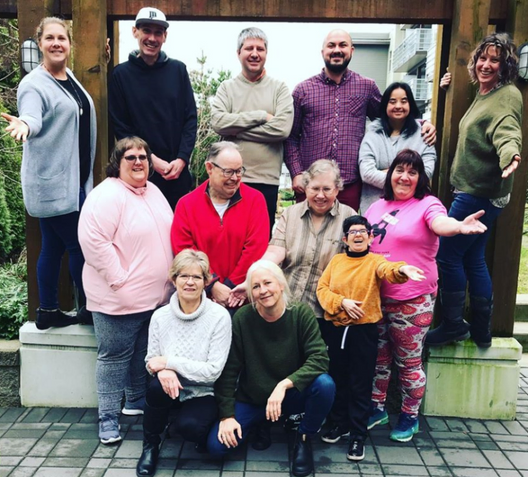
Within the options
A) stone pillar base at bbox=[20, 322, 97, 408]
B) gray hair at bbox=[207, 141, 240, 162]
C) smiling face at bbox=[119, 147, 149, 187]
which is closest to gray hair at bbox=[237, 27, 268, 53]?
gray hair at bbox=[207, 141, 240, 162]

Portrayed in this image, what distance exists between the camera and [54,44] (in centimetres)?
339

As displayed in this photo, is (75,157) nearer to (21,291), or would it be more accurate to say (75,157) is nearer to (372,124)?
(21,291)

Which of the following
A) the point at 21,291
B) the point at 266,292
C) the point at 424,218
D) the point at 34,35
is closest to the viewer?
the point at 266,292

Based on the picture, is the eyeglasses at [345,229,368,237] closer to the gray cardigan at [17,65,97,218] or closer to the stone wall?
the gray cardigan at [17,65,97,218]

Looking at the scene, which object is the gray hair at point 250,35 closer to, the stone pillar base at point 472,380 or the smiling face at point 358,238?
the smiling face at point 358,238

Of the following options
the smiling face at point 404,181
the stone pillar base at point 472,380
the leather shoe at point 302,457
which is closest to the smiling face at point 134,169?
the smiling face at point 404,181

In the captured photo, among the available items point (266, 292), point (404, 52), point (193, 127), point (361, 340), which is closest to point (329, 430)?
point (361, 340)

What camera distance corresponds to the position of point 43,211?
Result: 3424 mm

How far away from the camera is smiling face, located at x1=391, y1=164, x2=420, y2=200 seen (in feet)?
10.9

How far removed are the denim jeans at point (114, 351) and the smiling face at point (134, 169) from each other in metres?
0.83

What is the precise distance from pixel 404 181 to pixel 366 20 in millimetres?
1272

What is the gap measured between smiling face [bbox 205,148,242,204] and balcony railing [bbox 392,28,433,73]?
2339 cm

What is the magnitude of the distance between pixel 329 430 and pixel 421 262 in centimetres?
123

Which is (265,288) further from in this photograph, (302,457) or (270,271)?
(302,457)
